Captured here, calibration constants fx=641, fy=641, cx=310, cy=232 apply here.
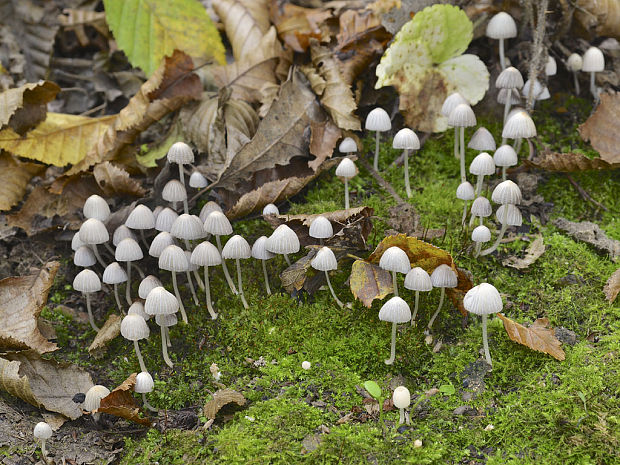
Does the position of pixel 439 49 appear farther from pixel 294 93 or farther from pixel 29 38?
pixel 29 38

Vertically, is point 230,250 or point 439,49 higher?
Answer: point 439,49

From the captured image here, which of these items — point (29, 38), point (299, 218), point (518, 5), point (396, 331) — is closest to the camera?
point (396, 331)

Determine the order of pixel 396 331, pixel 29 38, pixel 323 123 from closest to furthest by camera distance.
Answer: pixel 396 331 → pixel 323 123 → pixel 29 38

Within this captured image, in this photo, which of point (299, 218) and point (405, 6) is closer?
point (299, 218)

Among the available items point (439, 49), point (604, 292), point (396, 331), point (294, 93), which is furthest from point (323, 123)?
point (604, 292)

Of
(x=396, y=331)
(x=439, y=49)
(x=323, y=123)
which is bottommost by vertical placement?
(x=396, y=331)
